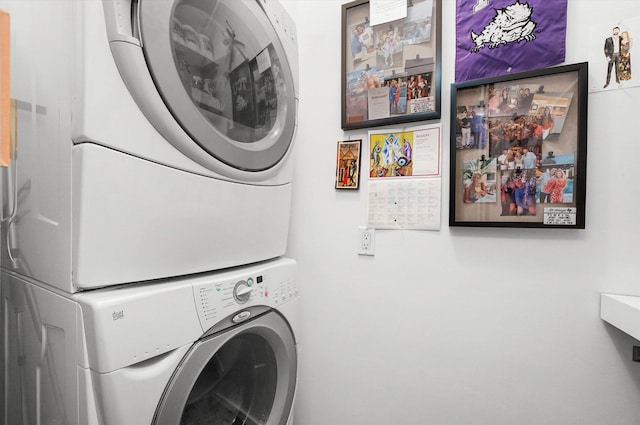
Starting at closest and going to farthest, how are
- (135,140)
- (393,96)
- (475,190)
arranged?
(135,140), (475,190), (393,96)

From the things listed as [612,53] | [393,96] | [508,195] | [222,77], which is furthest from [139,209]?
[612,53]

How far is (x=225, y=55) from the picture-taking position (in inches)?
32.6

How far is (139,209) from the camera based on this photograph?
2.10 feet

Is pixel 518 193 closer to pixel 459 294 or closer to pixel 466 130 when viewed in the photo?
pixel 466 130

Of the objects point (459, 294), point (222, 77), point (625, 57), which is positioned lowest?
point (459, 294)

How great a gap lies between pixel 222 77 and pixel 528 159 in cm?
94

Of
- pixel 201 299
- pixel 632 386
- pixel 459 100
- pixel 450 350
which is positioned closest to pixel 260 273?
pixel 201 299

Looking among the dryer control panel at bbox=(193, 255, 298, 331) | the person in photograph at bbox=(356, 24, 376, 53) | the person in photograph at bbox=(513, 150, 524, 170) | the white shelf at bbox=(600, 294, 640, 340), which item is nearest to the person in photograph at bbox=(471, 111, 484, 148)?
the person in photograph at bbox=(513, 150, 524, 170)

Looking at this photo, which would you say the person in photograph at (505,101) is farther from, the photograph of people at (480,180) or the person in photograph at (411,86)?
the person in photograph at (411,86)

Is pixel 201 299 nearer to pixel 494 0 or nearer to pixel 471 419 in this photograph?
pixel 471 419

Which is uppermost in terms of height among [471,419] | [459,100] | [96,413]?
[459,100]

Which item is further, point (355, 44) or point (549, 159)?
point (355, 44)

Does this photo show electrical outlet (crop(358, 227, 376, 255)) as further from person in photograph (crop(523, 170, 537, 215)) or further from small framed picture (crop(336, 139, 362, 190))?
person in photograph (crop(523, 170, 537, 215))

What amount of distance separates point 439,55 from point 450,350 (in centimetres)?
103
